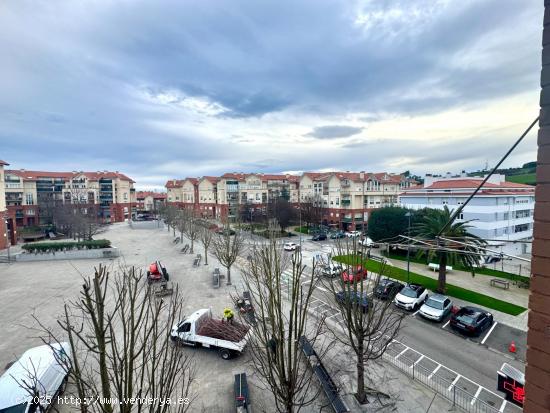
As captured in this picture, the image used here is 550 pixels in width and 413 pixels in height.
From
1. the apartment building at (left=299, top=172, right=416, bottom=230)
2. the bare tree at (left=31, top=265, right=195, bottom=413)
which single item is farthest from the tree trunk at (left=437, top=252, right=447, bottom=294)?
the apartment building at (left=299, top=172, right=416, bottom=230)

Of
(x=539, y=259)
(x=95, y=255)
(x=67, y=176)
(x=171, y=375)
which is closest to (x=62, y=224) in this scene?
(x=95, y=255)

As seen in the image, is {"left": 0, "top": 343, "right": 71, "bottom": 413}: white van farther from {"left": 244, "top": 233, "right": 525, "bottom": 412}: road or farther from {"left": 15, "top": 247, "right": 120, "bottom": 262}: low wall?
{"left": 15, "top": 247, "right": 120, "bottom": 262}: low wall

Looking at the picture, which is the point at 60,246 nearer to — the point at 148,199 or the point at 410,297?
the point at 410,297

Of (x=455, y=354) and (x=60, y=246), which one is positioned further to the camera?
(x=60, y=246)

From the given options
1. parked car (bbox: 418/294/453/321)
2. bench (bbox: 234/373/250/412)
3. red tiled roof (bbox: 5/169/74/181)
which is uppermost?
red tiled roof (bbox: 5/169/74/181)

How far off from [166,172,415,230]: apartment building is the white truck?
114 ft

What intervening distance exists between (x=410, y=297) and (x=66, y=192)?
2852 inches

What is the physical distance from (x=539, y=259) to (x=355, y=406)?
833cm

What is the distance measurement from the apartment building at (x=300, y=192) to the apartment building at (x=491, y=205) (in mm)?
10037

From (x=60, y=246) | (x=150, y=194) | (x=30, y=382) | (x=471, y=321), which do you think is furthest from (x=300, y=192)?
(x=150, y=194)

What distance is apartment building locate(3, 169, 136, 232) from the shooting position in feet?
175

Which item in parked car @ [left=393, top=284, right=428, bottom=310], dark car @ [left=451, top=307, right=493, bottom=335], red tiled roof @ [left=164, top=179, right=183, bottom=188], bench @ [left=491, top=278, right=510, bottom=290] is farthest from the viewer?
red tiled roof @ [left=164, top=179, right=183, bottom=188]

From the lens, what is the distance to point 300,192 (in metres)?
63.6

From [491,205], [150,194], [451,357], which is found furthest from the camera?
[150,194]
